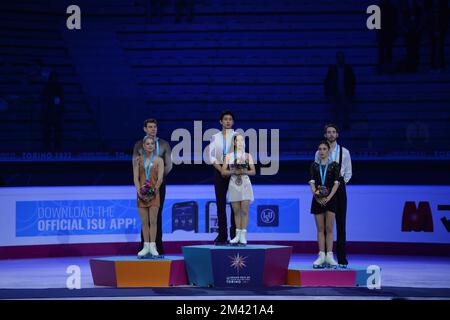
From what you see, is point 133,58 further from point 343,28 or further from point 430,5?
point 430,5

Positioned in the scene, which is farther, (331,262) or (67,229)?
(67,229)

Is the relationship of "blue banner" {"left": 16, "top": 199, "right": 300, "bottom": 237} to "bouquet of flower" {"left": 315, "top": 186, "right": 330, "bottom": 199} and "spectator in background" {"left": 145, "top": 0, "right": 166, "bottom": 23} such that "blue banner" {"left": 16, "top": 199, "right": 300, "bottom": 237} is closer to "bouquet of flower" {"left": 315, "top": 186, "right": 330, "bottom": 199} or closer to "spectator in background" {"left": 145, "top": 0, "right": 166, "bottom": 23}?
"bouquet of flower" {"left": 315, "top": 186, "right": 330, "bottom": 199}

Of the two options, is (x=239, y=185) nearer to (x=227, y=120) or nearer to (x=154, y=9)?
(x=227, y=120)

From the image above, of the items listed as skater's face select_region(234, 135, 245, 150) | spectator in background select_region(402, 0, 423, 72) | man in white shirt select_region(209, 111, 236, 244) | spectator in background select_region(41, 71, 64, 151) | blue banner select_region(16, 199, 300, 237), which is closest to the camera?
skater's face select_region(234, 135, 245, 150)

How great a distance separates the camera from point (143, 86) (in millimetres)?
17875

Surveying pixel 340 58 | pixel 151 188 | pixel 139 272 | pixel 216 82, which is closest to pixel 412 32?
pixel 340 58

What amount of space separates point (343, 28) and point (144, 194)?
29.1 ft

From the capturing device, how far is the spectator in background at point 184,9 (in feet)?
60.1

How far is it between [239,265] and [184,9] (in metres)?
9.30

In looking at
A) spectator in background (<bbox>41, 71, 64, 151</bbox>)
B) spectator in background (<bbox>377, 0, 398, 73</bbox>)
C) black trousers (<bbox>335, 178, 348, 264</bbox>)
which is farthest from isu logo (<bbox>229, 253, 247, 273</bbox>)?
spectator in background (<bbox>377, 0, 398, 73</bbox>)

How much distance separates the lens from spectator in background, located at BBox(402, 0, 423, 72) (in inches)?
686

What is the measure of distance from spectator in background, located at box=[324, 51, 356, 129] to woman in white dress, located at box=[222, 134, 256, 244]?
7.01 m
